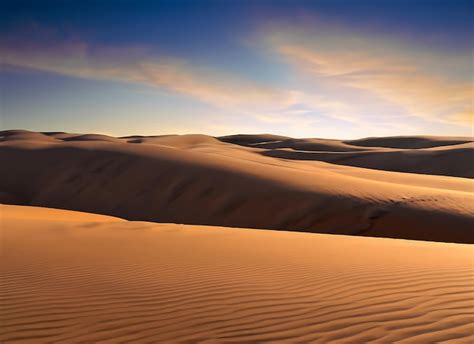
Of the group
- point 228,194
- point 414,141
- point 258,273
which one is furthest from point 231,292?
point 414,141

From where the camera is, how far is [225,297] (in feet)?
14.4

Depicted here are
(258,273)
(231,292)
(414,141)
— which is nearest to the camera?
(231,292)

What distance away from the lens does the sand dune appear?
13047 millimetres

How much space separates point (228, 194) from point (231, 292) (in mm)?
11727

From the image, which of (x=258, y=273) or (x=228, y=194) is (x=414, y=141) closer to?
(x=228, y=194)

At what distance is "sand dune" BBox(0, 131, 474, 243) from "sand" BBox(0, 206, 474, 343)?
219 inches

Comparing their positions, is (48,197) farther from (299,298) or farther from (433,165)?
(433,165)

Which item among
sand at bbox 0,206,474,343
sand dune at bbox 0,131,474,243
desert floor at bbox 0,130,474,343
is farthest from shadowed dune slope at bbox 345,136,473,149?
sand at bbox 0,206,474,343

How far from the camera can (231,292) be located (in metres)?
4.57

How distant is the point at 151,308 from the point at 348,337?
1.90 metres

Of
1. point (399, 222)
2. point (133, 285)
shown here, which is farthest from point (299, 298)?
point (399, 222)

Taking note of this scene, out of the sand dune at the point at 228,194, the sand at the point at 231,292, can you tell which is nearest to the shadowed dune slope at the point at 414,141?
the sand dune at the point at 228,194

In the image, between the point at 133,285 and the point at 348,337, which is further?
the point at 133,285

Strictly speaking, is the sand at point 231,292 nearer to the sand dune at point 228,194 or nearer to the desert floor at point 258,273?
the desert floor at point 258,273
